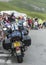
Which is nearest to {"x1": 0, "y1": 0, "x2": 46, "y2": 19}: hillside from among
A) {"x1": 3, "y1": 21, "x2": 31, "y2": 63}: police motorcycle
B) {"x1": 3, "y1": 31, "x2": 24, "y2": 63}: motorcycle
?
{"x1": 3, "y1": 21, "x2": 31, "y2": 63}: police motorcycle

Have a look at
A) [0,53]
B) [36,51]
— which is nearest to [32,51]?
[36,51]

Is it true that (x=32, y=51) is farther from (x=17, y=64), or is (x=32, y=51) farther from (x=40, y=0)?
(x=40, y=0)

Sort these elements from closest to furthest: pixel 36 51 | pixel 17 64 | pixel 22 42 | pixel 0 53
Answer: pixel 17 64
pixel 22 42
pixel 0 53
pixel 36 51

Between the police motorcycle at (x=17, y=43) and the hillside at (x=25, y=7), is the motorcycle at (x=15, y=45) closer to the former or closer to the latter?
the police motorcycle at (x=17, y=43)

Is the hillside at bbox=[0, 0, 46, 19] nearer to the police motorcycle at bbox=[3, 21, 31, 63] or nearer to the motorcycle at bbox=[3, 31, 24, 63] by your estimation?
the police motorcycle at bbox=[3, 21, 31, 63]

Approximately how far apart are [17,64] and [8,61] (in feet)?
2.22

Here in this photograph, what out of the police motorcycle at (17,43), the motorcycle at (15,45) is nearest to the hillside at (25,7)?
the police motorcycle at (17,43)

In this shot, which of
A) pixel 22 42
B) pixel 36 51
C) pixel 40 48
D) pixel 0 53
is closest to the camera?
pixel 22 42

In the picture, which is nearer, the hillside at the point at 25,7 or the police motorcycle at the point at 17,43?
the police motorcycle at the point at 17,43

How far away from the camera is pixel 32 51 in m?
18.0

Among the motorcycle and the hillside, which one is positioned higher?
the motorcycle

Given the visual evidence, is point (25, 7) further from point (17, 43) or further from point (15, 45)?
point (15, 45)

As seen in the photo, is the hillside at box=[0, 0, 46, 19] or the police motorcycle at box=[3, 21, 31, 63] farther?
the hillside at box=[0, 0, 46, 19]

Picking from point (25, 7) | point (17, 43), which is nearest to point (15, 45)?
point (17, 43)
